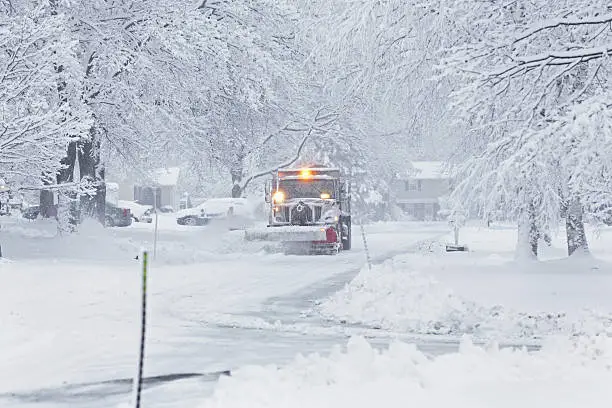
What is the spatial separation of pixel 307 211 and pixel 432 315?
1468 cm

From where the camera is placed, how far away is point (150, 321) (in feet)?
39.1

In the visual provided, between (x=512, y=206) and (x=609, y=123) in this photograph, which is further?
(x=512, y=206)

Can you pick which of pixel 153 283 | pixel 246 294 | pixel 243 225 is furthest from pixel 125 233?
pixel 246 294

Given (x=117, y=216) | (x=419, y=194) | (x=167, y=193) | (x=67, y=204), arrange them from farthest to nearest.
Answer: (x=419, y=194), (x=167, y=193), (x=117, y=216), (x=67, y=204)

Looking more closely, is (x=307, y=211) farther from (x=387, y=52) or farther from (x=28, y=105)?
(x=28, y=105)

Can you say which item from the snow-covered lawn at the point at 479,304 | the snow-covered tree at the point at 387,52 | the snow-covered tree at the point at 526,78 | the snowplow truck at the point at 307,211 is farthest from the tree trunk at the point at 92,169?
the snow-covered tree at the point at 526,78

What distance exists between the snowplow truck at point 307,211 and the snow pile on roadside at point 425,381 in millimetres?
16949

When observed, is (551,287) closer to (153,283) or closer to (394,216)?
(153,283)

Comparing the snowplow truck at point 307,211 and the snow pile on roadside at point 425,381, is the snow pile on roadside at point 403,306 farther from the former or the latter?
the snowplow truck at point 307,211

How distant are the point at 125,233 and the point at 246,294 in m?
17.7

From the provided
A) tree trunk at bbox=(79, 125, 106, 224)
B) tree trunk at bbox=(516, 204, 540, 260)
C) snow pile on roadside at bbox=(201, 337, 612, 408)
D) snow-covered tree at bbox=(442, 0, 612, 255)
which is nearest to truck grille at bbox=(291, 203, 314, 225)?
tree trunk at bbox=(79, 125, 106, 224)

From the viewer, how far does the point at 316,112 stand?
38.4 m

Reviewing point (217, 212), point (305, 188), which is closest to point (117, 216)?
point (217, 212)

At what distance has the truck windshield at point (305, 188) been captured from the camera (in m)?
26.9
